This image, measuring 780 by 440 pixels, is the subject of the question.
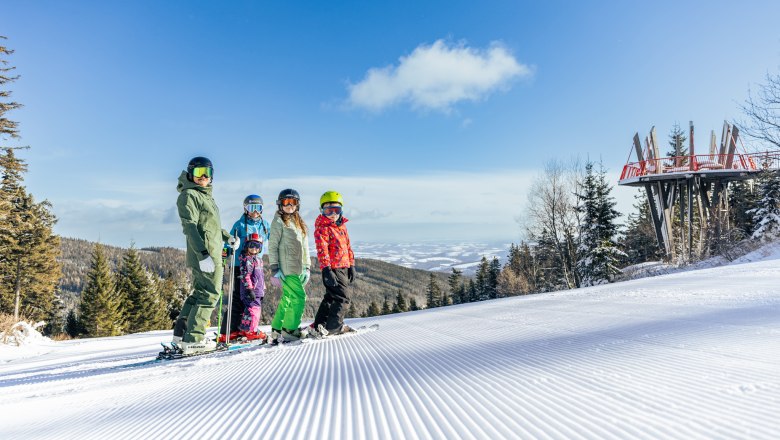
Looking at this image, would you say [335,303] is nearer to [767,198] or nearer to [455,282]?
[767,198]

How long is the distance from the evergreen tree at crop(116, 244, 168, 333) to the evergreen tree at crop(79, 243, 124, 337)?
1.15 metres

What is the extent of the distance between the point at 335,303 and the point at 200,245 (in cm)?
191

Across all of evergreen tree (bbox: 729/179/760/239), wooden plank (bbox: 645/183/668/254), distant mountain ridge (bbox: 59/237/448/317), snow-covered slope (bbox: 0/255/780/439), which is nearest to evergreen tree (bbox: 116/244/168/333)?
wooden plank (bbox: 645/183/668/254)

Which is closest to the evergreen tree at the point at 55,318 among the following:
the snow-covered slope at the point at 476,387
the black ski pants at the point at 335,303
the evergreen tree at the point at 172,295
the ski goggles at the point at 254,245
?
the evergreen tree at the point at 172,295

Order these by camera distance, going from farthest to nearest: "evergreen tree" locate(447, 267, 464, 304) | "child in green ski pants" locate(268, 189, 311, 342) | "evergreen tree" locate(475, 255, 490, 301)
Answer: "evergreen tree" locate(447, 267, 464, 304), "evergreen tree" locate(475, 255, 490, 301), "child in green ski pants" locate(268, 189, 311, 342)

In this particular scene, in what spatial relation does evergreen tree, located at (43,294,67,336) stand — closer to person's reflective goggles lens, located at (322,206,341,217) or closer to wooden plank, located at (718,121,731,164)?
person's reflective goggles lens, located at (322,206,341,217)

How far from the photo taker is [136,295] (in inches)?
1575

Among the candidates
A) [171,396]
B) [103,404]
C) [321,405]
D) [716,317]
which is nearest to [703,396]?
[321,405]

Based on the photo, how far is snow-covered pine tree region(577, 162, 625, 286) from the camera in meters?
25.4

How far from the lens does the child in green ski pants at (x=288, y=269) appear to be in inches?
228

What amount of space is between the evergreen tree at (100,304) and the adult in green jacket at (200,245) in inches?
1490

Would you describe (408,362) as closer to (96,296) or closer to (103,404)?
(103,404)

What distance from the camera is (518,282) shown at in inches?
1777

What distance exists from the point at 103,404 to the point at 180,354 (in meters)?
2.10
